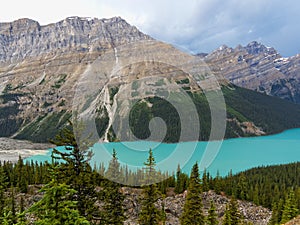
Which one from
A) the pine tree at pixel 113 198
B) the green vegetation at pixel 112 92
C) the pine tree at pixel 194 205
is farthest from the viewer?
the green vegetation at pixel 112 92

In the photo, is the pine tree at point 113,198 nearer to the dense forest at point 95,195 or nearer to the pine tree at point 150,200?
the dense forest at point 95,195

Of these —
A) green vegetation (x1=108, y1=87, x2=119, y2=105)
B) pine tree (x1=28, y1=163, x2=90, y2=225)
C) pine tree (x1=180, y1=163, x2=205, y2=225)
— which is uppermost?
green vegetation (x1=108, y1=87, x2=119, y2=105)

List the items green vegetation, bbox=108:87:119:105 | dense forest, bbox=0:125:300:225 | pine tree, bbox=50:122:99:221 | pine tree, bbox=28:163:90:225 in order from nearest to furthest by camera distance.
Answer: pine tree, bbox=28:163:90:225, dense forest, bbox=0:125:300:225, pine tree, bbox=50:122:99:221, green vegetation, bbox=108:87:119:105

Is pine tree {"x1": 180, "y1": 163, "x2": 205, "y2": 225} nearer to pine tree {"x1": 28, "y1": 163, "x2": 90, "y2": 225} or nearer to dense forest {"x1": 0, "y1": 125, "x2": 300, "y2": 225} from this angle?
dense forest {"x1": 0, "y1": 125, "x2": 300, "y2": 225}

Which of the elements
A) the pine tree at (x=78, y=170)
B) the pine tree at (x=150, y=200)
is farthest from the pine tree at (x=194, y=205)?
the pine tree at (x=78, y=170)

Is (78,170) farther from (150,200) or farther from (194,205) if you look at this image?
(194,205)

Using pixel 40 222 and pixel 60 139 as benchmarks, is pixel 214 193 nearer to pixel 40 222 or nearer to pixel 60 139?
pixel 60 139

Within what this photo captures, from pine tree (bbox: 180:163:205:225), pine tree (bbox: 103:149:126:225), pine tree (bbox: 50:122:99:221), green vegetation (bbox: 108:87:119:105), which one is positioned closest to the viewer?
pine tree (bbox: 50:122:99:221)

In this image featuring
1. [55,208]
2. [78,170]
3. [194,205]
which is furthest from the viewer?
[194,205]

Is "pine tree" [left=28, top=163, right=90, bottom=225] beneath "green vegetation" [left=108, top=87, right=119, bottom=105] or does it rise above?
beneath

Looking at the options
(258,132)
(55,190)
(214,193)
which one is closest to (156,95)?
(258,132)

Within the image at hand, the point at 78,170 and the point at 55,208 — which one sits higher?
the point at 78,170

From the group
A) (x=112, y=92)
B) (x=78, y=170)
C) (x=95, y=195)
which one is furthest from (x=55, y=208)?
(x=112, y=92)

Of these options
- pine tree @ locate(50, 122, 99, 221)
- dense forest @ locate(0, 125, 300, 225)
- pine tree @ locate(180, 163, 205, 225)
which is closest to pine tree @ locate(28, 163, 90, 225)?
dense forest @ locate(0, 125, 300, 225)
